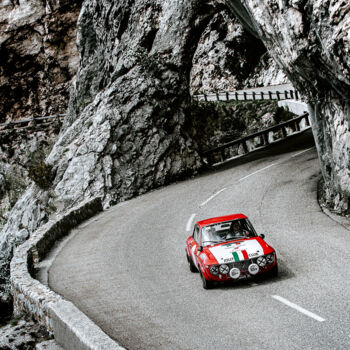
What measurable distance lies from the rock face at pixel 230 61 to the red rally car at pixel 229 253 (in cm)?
4652

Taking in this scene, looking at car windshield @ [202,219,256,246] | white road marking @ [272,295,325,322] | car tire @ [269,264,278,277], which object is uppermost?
car windshield @ [202,219,256,246]

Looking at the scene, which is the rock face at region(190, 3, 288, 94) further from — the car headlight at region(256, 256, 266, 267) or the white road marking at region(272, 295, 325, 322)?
the white road marking at region(272, 295, 325, 322)

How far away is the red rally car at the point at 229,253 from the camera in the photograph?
1032 centimetres

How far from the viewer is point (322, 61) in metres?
13.8

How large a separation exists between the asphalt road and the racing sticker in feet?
2.28

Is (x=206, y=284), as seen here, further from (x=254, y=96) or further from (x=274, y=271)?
(x=254, y=96)

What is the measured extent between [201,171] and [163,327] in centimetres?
2046

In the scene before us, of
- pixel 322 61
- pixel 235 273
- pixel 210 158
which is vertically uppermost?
pixel 322 61

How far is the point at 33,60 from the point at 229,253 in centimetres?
5292

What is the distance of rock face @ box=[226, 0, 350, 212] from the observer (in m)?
11.7

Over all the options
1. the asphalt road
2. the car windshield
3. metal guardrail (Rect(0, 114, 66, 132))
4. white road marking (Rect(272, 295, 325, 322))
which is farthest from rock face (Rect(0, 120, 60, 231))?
white road marking (Rect(272, 295, 325, 322))

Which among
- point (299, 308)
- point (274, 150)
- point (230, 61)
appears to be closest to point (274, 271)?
point (299, 308)

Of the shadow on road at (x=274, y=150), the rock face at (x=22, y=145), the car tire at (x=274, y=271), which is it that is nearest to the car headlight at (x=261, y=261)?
the car tire at (x=274, y=271)

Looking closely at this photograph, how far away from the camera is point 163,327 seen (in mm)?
8812
